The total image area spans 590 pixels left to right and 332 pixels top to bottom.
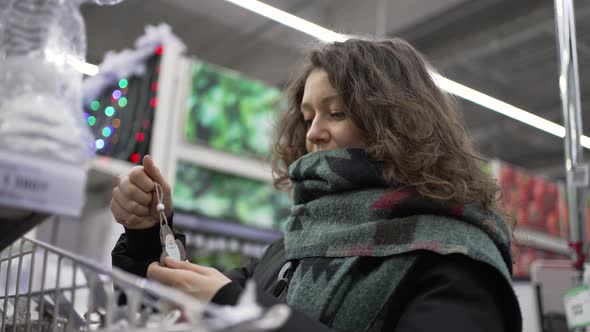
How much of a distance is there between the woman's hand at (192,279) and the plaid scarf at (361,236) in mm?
332

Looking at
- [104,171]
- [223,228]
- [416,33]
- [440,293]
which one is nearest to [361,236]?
[440,293]

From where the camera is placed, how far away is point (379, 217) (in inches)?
42.3

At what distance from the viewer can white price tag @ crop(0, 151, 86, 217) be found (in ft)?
1.46

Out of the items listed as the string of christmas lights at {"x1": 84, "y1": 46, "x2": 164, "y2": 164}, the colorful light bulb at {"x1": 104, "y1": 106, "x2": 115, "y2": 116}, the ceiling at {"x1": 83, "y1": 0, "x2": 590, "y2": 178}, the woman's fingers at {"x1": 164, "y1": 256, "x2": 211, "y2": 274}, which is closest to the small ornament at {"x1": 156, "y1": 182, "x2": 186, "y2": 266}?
the woman's fingers at {"x1": 164, "y1": 256, "x2": 211, "y2": 274}

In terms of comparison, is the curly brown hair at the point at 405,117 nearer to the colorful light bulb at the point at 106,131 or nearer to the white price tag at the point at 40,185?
the white price tag at the point at 40,185

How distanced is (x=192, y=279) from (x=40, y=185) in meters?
0.26

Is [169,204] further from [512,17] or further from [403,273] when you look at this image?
[512,17]

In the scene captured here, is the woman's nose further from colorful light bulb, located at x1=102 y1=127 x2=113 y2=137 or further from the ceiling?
the ceiling

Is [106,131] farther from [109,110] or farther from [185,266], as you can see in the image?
[185,266]

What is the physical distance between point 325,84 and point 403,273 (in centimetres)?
45

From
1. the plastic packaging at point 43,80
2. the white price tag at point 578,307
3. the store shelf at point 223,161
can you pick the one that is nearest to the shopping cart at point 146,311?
the plastic packaging at point 43,80

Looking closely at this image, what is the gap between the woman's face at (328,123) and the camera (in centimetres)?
118

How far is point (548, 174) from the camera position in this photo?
459 inches

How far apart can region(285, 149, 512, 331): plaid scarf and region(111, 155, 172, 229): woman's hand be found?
30 centimetres
